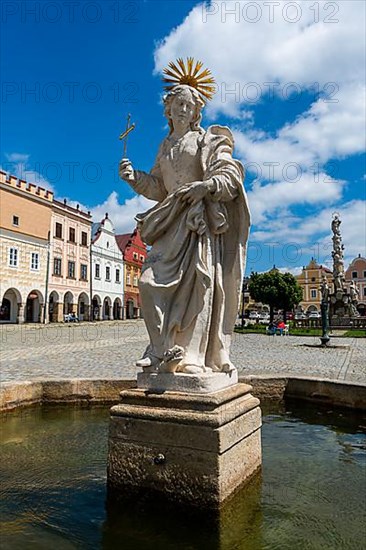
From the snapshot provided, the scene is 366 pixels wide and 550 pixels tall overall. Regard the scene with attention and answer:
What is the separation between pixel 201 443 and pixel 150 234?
1579mm

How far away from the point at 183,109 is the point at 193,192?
0.84 meters

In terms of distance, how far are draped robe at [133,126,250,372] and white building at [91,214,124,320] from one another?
47661 mm

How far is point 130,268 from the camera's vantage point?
5953 centimetres

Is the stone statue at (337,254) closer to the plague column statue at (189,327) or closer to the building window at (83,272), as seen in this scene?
the building window at (83,272)

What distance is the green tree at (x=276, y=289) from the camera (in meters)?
51.3

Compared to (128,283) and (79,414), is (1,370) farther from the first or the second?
(128,283)

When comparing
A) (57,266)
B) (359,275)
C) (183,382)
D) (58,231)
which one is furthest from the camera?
(359,275)

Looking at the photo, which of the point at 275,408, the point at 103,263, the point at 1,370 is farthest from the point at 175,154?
the point at 103,263

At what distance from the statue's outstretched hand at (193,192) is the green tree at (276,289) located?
48.7m

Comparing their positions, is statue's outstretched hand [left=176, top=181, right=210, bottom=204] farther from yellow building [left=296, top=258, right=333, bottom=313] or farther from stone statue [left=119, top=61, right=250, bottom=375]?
yellow building [left=296, top=258, right=333, bottom=313]

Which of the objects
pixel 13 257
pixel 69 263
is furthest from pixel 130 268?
pixel 13 257

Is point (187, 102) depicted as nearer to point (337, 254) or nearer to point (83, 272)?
point (337, 254)

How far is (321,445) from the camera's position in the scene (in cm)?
401

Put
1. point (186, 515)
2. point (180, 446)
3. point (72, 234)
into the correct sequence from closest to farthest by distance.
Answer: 1. point (186, 515)
2. point (180, 446)
3. point (72, 234)
